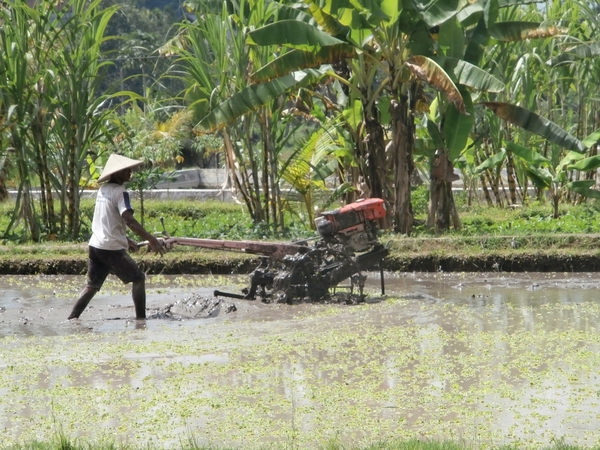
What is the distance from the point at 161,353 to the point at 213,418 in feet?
5.83

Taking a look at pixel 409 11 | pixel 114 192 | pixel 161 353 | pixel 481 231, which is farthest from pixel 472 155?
pixel 161 353

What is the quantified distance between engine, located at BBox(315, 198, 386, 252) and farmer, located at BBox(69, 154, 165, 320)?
58.5 inches

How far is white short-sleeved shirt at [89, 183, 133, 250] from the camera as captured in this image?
26.5 ft

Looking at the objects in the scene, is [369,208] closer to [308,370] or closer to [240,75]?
[308,370]

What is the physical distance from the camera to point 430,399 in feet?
17.1

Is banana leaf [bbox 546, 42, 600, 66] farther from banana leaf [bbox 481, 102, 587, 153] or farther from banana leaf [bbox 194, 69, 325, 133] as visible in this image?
banana leaf [bbox 194, 69, 325, 133]

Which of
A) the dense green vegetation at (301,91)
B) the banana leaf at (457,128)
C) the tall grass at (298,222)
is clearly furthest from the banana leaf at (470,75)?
the tall grass at (298,222)

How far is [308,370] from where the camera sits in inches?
237

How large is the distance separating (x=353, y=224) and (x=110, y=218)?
2.12 m

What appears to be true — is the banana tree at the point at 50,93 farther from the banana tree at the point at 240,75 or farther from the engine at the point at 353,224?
the engine at the point at 353,224

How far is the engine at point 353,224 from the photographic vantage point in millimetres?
8766

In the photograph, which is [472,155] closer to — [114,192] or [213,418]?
[114,192]

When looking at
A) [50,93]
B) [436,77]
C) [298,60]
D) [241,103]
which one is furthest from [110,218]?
[50,93]

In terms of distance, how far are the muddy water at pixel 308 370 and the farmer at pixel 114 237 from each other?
290 millimetres
